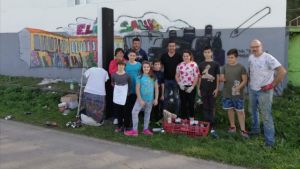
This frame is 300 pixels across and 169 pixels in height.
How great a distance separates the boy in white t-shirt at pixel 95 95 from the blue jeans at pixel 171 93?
1408 millimetres

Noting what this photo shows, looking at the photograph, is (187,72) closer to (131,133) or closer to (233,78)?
(233,78)

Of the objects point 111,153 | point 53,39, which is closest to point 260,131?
point 111,153

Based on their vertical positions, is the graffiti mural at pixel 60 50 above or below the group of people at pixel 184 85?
above

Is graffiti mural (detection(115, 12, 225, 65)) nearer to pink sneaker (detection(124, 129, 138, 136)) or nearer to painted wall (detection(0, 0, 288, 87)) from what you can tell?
painted wall (detection(0, 0, 288, 87))

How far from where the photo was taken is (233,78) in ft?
23.8

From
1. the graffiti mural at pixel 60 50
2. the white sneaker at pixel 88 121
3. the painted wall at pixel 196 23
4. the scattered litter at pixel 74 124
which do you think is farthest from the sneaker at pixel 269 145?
the graffiti mural at pixel 60 50

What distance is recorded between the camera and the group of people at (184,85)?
6785mm

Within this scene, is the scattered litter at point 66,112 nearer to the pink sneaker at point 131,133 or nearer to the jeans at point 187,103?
the pink sneaker at point 131,133

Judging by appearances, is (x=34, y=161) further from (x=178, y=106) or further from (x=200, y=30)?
(x=200, y=30)

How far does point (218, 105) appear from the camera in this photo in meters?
8.98

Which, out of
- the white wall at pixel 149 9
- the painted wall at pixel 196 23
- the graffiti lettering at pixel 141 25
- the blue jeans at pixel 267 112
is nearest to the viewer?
the blue jeans at pixel 267 112

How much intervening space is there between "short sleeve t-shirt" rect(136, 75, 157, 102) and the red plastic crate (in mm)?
609

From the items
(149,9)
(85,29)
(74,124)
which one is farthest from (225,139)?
(85,29)

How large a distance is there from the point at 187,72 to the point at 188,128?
3.52ft
